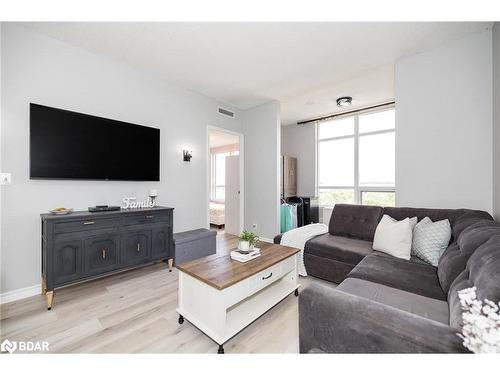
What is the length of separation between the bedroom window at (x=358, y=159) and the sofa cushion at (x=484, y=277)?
3843mm

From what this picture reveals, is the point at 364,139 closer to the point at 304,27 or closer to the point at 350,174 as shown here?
the point at 350,174

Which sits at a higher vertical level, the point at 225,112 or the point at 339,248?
the point at 225,112

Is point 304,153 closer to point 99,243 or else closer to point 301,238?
point 301,238

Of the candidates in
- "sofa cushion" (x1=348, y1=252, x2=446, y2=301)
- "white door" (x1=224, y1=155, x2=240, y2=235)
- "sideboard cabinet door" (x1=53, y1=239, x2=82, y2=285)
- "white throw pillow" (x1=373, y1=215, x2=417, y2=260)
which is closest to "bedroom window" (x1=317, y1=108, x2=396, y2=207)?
"white door" (x1=224, y1=155, x2=240, y2=235)

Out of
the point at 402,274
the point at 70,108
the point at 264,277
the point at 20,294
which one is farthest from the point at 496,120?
the point at 20,294

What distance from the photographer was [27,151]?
220 centimetres

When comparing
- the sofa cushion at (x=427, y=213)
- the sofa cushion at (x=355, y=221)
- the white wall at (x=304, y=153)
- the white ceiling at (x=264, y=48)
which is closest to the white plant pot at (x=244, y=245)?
the sofa cushion at (x=355, y=221)

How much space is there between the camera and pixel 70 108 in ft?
8.16

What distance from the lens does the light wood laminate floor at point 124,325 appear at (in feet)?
5.01

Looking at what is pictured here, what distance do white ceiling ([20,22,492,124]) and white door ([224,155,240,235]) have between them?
5.70ft

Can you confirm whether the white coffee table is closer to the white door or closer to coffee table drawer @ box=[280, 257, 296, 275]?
coffee table drawer @ box=[280, 257, 296, 275]

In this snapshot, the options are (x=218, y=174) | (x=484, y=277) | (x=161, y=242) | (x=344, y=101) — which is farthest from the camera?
(x=218, y=174)

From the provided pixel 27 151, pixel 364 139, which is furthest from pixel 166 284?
pixel 364 139

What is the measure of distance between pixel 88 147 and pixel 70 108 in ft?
1.59
